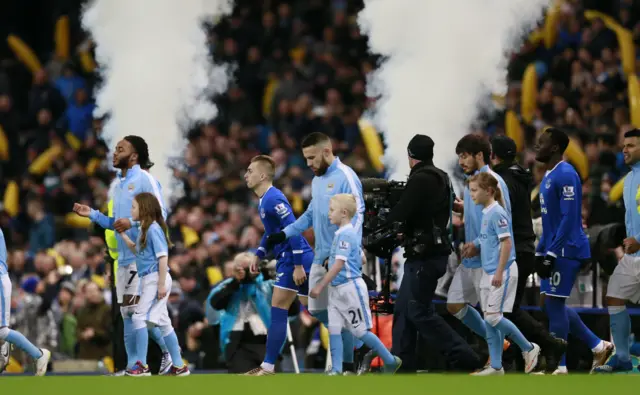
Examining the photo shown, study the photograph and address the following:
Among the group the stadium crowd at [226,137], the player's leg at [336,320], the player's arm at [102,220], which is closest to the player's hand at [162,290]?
the player's arm at [102,220]

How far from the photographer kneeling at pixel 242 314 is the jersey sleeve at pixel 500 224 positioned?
3.90 metres

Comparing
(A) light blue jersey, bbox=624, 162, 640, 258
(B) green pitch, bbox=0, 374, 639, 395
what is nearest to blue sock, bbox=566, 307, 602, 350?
(A) light blue jersey, bbox=624, 162, 640, 258

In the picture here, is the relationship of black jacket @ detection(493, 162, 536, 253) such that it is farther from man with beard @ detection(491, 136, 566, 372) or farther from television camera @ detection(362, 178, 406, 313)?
television camera @ detection(362, 178, 406, 313)

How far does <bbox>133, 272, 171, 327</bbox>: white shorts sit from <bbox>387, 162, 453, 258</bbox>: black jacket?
224cm

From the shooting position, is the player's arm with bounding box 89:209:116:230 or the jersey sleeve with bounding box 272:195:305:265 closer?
the jersey sleeve with bounding box 272:195:305:265

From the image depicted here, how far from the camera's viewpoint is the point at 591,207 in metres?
15.3

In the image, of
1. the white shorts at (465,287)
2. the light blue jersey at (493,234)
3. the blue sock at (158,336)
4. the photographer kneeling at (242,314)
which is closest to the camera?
the light blue jersey at (493,234)

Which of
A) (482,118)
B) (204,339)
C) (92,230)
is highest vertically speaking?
(482,118)

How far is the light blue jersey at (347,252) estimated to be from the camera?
11109 mm

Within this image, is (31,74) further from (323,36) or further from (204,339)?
(204,339)

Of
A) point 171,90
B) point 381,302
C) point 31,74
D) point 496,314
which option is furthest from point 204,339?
point 31,74

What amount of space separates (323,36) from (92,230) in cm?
1016

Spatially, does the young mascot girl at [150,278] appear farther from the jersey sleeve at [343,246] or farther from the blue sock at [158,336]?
the jersey sleeve at [343,246]

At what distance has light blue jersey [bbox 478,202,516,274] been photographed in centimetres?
1127
